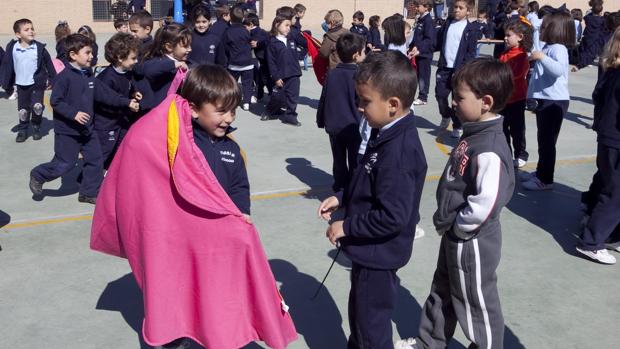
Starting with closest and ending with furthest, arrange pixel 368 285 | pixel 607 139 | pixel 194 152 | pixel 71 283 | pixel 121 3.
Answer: pixel 194 152
pixel 368 285
pixel 71 283
pixel 607 139
pixel 121 3

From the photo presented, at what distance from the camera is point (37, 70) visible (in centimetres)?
893

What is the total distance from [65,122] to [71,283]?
2.11 m

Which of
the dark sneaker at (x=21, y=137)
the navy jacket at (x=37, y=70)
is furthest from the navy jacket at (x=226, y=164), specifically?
the navy jacket at (x=37, y=70)

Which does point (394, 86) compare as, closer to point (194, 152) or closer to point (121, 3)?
point (194, 152)

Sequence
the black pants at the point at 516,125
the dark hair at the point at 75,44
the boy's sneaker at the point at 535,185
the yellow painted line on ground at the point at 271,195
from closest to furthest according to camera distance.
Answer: the yellow painted line on ground at the point at 271,195 < the dark hair at the point at 75,44 < the boy's sneaker at the point at 535,185 < the black pants at the point at 516,125

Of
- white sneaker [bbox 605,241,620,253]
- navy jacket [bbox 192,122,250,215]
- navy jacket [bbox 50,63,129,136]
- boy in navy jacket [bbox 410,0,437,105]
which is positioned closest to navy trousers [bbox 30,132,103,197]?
navy jacket [bbox 50,63,129,136]

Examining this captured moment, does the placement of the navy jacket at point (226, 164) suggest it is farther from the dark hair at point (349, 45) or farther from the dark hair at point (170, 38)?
the dark hair at point (170, 38)

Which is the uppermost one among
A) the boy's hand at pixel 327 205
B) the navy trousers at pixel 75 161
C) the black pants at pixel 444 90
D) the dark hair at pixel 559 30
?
the dark hair at pixel 559 30

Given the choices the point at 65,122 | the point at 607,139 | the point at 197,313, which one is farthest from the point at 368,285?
the point at 65,122

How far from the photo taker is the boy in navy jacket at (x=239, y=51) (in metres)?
10.6

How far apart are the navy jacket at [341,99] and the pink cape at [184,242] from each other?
2.85 metres

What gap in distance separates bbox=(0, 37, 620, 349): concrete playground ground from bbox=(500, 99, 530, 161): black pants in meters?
0.32

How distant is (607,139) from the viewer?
17.2 feet

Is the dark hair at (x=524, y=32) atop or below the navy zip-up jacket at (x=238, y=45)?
atop
